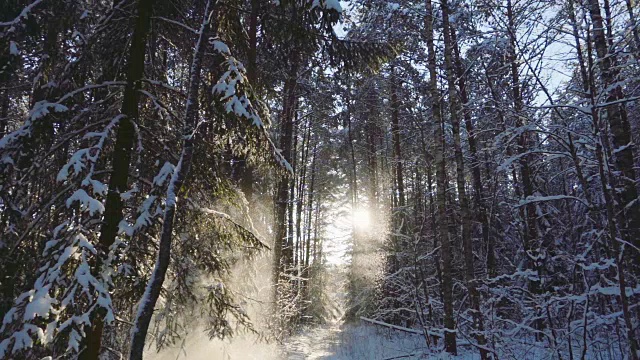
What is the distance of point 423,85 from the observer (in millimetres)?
13055

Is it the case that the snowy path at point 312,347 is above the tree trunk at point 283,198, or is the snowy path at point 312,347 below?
below

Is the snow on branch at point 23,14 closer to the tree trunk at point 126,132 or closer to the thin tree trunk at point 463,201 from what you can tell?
the tree trunk at point 126,132

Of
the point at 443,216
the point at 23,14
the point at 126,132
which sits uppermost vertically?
the point at 23,14

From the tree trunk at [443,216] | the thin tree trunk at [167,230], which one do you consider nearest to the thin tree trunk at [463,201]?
the tree trunk at [443,216]

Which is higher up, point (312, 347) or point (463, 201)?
point (463, 201)

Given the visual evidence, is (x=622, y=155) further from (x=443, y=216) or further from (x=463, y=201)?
(x=443, y=216)

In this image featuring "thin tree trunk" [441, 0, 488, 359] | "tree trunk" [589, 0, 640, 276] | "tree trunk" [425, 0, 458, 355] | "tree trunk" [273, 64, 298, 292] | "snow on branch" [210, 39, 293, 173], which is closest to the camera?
"snow on branch" [210, 39, 293, 173]

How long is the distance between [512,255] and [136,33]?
16.0 metres

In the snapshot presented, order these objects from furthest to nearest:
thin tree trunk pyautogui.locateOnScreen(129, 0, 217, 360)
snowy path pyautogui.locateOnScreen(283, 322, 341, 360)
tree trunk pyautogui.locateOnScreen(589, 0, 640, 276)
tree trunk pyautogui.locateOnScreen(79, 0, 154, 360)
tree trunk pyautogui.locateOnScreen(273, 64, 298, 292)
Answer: snowy path pyautogui.locateOnScreen(283, 322, 341, 360)
tree trunk pyautogui.locateOnScreen(273, 64, 298, 292)
tree trunk pyautogui.locateOnScreen(589, 0, 640, 276)
tree trunk pyautogui.locateOnScreen(79, 0, 154, 360)
thin tree trunk pyautogui.locateOnScreen(129, 0, 217, 360)

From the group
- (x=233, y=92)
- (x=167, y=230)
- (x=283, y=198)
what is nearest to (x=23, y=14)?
(x=233, y=92)

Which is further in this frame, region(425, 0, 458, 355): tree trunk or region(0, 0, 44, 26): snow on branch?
region(425, 0, 458, 355): tree trunk

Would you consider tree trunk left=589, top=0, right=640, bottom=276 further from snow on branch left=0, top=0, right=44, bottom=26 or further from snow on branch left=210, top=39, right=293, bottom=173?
snow on branch left=0, top=0, right=44, bottom=26

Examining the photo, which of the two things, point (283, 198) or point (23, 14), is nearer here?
point (23, 14)

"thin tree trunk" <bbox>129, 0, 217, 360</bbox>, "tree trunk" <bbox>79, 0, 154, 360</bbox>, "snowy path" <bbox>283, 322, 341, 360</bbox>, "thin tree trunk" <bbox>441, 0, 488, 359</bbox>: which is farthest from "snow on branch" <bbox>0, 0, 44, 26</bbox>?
"snowy path" <bbox>283, 322, 341, 360</bbox>
